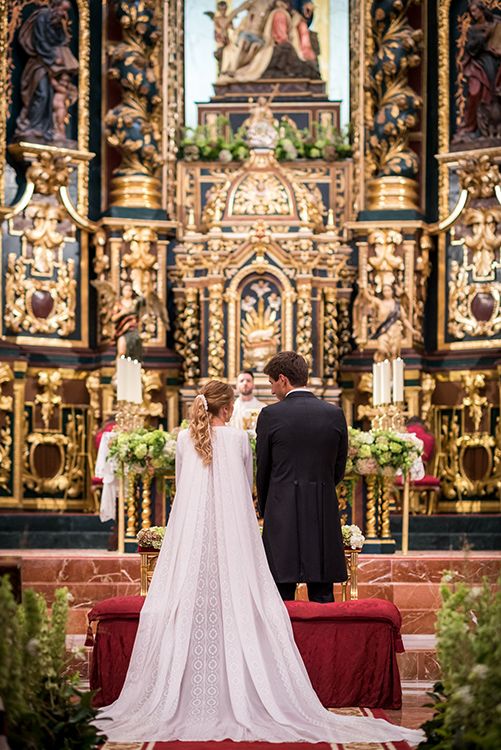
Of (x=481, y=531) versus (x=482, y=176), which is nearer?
(x=481, y=531)

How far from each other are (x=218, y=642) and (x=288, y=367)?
150cm

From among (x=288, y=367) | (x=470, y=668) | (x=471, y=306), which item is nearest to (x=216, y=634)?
(x=288, y=367)

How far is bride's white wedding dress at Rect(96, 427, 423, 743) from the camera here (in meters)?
7.04

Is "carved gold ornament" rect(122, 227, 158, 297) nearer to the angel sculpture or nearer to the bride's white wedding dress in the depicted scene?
the angel sculpture

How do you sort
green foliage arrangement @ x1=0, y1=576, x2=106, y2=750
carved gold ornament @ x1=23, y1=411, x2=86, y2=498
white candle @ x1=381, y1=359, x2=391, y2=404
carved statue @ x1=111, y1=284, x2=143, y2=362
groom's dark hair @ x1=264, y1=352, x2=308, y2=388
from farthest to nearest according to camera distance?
carved gold ornament @ x1=23, y1=411, x2=86, y2=498 → carved statue @ x1=111, y1=284, x2=143, y2=362 → white candle @ x1=381, y1=359, x2=391, y2=404 → groom's dark hair @ x1=264, y1=352, x2=308, y2=388 → green foliage arrangement @ x1=0, y1=576, x2=106, y2=750

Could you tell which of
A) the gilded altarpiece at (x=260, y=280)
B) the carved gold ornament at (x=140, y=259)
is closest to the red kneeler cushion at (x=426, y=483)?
the gilded altarpiece at (x=260, y=280)

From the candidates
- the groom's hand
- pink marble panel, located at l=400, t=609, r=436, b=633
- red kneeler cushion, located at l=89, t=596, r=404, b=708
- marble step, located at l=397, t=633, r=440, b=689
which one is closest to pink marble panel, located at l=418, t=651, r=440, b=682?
marble step, located at l=397, t=633, r=440, b=689

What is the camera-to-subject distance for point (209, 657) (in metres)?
7.28

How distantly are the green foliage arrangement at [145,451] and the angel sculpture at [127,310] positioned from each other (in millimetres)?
2834

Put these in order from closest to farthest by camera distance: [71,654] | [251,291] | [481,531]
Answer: [71,654] → [481,531] → [251,291]

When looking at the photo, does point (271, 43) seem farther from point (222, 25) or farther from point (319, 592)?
point (319, 592)

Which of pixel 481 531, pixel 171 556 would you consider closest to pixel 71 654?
pixel 171 556

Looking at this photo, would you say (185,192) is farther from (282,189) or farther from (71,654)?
(71,654)

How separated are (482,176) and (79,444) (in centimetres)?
516
